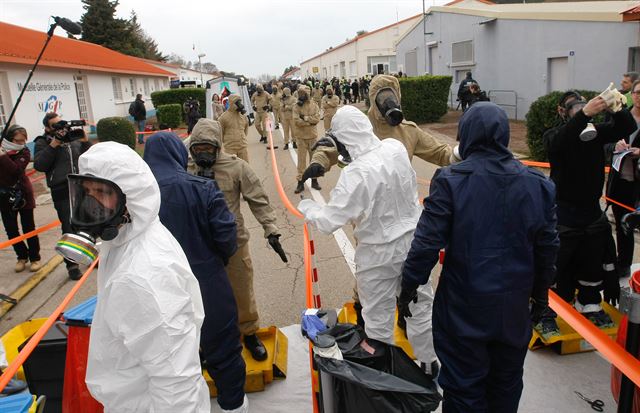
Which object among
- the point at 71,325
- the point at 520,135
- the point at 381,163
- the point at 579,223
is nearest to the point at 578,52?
the point at 520,135

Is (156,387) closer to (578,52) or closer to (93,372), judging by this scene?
(93,372)

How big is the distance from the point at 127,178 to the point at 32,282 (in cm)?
535

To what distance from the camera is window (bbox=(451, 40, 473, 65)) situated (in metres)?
22.4

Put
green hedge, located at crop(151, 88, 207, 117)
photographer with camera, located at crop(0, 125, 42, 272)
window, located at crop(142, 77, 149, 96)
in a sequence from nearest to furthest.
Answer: photographer with camera, located at crop(0, 125, 42, 272), green hedge, located at crop(151, 88, 207, 117), window, located at crop(142, 77, 149, 96)

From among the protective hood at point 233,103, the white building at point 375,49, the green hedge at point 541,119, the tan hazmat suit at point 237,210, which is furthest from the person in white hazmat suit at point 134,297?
the white building at point 375,49

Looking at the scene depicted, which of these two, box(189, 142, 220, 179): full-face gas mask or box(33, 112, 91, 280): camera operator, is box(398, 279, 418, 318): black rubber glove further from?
box(33, 112, 91, 280): camera operator

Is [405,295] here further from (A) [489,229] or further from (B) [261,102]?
(B) [261,102]

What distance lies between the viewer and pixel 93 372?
2080mm

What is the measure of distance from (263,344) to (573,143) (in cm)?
297

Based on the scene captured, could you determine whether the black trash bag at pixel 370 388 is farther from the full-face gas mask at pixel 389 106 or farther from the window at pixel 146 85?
the window at pixel 146 85

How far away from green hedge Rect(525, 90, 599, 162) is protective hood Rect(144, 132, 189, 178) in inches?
346

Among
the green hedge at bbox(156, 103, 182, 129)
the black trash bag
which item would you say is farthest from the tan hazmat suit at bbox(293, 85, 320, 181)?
the green hedge at bbox(156, 103, 182, 129)

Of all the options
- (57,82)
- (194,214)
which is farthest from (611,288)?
(57,82)

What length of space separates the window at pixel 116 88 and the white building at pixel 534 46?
17855 millimetres
